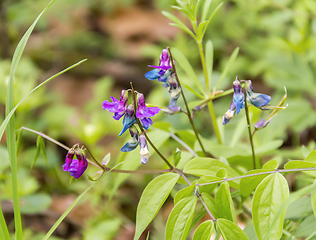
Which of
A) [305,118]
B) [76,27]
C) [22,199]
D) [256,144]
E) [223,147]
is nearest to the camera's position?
[223,147]

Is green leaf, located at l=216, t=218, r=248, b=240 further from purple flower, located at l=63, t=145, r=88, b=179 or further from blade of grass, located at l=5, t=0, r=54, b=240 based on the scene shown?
blade of grass, located at l=5, t=0, r=54, b=240

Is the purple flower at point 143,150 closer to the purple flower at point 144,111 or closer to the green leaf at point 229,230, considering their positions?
the purple flower at point 144,111

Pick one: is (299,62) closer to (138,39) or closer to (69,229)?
(69,229)

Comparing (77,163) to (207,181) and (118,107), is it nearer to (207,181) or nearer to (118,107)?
(118,107)

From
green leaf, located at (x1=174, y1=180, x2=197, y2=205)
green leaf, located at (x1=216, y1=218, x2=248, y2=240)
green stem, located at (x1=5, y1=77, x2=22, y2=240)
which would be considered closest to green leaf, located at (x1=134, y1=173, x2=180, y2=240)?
green leaf, located at (x1=174, y1=180, x2=197, y2=205)

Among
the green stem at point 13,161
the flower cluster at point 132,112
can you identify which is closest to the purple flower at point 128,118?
the flower cluster at point 132,112

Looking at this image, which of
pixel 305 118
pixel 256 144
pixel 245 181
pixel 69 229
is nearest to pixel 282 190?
pixel 245 181
